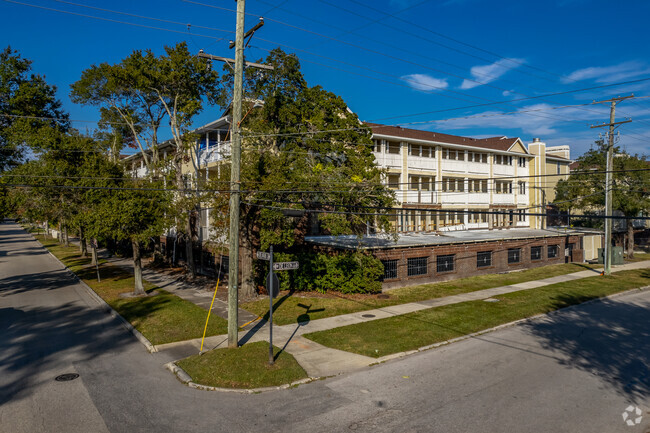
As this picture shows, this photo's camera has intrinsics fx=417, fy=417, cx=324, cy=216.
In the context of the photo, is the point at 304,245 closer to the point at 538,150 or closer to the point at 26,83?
the point at 26,83

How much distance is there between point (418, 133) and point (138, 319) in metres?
30.8

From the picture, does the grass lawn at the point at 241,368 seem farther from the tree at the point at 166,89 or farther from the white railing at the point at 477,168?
the white railing at the point at 477,168

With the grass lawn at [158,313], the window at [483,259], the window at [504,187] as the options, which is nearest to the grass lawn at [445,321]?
the grass lawn at [158,313]

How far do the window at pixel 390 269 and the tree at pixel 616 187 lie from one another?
63.0 feet

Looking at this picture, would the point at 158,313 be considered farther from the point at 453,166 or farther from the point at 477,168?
the point at 477,168

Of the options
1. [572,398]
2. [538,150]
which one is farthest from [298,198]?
[538,150]

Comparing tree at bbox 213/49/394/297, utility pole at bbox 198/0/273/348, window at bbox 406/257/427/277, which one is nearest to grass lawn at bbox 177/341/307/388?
utility pole at bbox 198/0/273/348

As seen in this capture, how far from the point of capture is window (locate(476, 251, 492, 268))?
2856cm

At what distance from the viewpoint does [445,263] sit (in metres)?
26.2

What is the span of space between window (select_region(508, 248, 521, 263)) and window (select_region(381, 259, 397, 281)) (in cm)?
1218

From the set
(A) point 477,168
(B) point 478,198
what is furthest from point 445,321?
(A) point 477,168

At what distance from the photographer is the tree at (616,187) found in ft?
121

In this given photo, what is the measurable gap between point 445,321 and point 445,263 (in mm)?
10329

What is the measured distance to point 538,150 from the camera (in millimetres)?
46938
